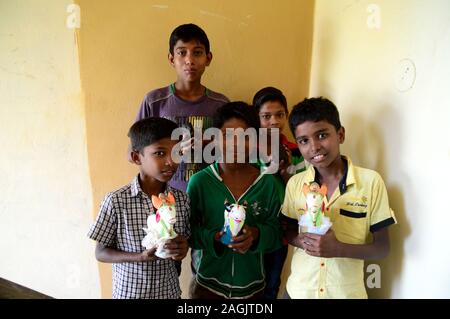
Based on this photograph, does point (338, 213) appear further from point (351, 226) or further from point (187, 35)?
point (187, 35)

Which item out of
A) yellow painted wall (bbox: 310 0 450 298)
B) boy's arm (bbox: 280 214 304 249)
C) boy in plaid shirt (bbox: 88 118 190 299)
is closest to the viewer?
yellow painted wall (bbox: 310 0 450 298)

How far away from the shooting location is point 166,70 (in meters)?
1.89

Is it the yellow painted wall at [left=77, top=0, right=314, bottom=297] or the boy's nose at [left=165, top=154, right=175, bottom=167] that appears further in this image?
the yellow painted wall at [left=77, top=0, right=314, bottom=297]

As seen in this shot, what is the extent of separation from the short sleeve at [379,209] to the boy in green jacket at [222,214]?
1.18 feet

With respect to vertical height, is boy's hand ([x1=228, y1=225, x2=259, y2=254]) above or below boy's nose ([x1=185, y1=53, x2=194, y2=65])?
below

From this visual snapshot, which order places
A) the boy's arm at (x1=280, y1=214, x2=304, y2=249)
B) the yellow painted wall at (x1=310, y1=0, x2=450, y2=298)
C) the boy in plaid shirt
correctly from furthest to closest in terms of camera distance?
the boy's arm at (x1=280, y1=214, x2=304, y2=249) → the boy in plaid shirt → the yellow painted wall at (x1=310, y1=0, x2=450, y2=298)

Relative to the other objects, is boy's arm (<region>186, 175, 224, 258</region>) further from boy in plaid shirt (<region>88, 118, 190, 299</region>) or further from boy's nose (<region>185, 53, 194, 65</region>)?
boy's nose (<region>185, 53, 194, 65</region>)

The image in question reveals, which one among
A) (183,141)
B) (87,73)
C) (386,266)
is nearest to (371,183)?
(386,266)

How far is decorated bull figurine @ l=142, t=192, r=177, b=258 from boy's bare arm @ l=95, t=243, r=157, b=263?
0.09 ft

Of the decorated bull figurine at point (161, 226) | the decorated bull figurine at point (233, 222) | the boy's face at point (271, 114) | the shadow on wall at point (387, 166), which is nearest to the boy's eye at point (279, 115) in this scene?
the boy's face at point (271, 114)

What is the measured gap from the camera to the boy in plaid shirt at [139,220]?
1.22m

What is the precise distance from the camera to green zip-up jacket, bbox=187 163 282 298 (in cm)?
137

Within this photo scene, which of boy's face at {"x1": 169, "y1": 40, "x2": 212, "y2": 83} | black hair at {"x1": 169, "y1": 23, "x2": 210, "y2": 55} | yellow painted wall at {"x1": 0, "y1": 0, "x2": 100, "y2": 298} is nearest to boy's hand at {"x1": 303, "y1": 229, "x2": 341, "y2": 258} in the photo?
boy's face at {"x1": 169, "y1": 40, "x2": 212, "y2": 83}

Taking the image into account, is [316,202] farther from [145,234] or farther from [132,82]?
[132,82]
